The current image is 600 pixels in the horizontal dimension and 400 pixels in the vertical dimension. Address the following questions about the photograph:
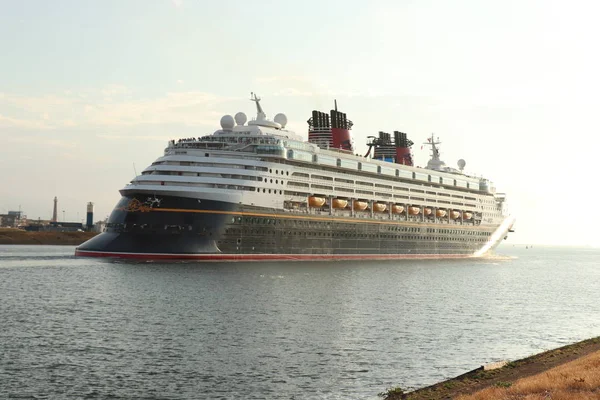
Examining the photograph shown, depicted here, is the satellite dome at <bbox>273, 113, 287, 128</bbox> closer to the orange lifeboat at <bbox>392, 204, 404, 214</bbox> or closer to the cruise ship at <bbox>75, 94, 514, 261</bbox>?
the cruise ship at <bbox>75, 94, 514, 261</bbox>

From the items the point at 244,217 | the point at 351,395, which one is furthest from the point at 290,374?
the point at 244,217

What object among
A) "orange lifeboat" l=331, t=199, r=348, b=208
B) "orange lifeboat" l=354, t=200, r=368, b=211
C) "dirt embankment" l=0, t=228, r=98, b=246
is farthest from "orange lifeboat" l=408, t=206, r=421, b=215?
"dirt embankment" l=0, t=228, r=98, b=246

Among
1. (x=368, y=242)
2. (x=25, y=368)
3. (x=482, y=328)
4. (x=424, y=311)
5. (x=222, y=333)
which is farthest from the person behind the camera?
(x=368, y=242)

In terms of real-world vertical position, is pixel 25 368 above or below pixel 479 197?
below

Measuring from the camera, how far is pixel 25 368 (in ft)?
78.6

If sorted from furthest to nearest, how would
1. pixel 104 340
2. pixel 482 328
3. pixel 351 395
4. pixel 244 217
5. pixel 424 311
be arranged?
pixel 244 217 → pixel 424 311 → pixel 482 328 → pixel 104 340 → pixel 351 395

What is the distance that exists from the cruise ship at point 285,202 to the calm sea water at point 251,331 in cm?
1023

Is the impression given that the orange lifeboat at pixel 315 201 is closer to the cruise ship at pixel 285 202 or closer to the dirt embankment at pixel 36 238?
the cruise ship at pixel 285 202

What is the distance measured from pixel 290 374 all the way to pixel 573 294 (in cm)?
4395

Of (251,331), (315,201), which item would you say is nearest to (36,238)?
(315,201)

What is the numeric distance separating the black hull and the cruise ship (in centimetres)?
12

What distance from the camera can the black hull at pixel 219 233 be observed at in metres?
70.2

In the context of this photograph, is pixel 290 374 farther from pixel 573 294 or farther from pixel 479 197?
pixel 479 197

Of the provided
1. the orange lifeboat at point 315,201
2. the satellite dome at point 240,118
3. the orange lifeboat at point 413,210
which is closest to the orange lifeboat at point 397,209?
the orange lifeboat at point 413,210
